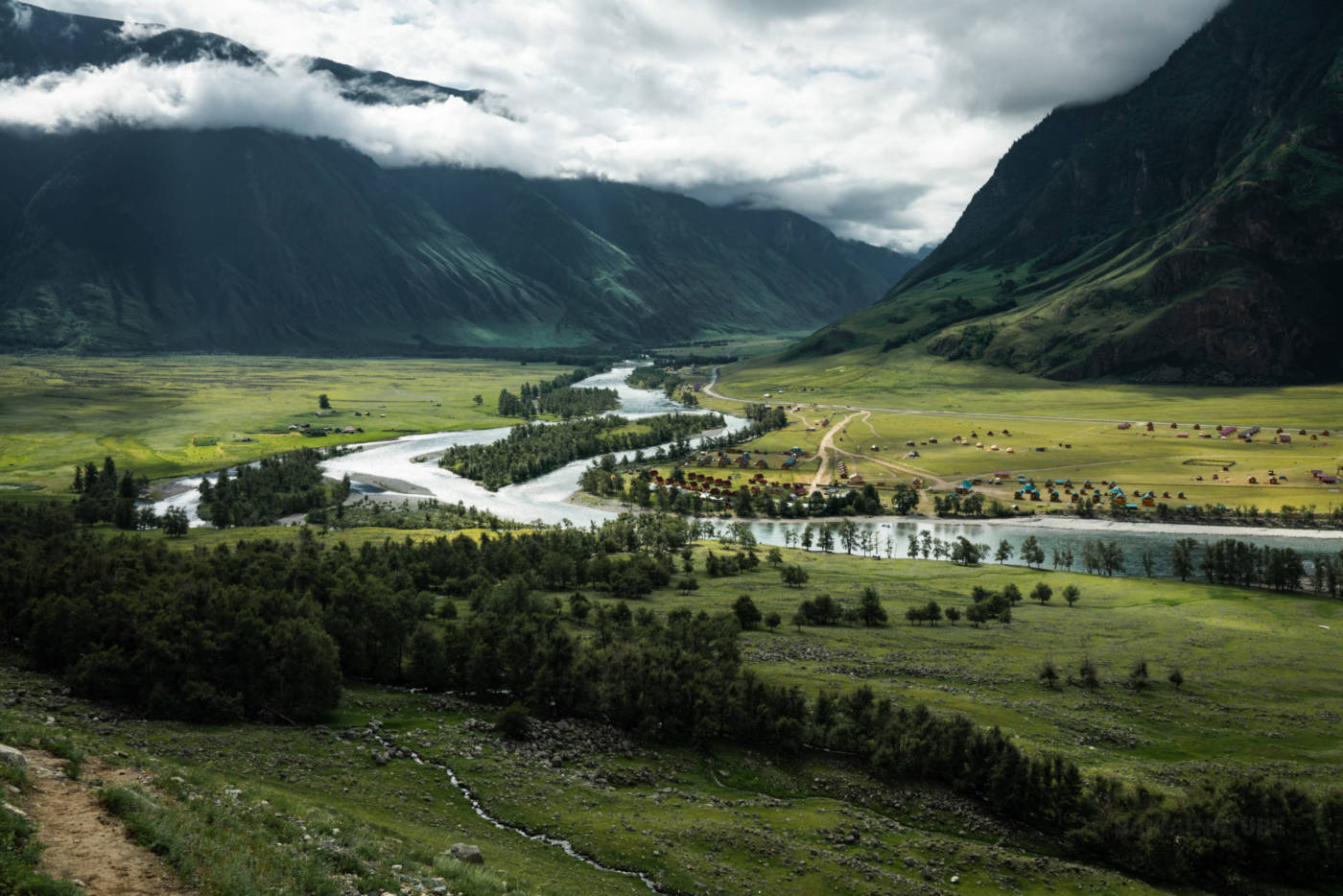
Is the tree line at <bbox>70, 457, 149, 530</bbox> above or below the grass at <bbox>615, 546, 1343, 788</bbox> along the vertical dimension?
above

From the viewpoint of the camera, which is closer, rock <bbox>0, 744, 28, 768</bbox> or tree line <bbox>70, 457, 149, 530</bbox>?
rock <bbox>0, 744, 28, 768</bbox>

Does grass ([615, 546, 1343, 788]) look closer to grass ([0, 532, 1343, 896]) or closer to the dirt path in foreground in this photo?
grass ([0, 532, 1343, 896])

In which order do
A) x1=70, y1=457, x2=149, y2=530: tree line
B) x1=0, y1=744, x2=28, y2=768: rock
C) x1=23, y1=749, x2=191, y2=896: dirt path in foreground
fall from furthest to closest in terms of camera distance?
x1=70, y1=457, x2=149, y2=530: tree line, x1=0, y1=744, x2=28, y2=768: rock, x1=23, y1=749, x2=191, y2=896: dirt path in foreground

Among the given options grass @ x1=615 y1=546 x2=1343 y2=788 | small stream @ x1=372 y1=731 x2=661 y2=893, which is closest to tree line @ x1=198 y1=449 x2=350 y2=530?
grass @ x1=615 y1=546 x2=1343 y2=788

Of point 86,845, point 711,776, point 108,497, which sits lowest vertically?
point 711,776

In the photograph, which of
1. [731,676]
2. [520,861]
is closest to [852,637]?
[731,676]

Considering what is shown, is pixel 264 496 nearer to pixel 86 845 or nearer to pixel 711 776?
pixel 711 776

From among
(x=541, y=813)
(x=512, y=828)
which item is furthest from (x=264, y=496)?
(x=512, y=828)
